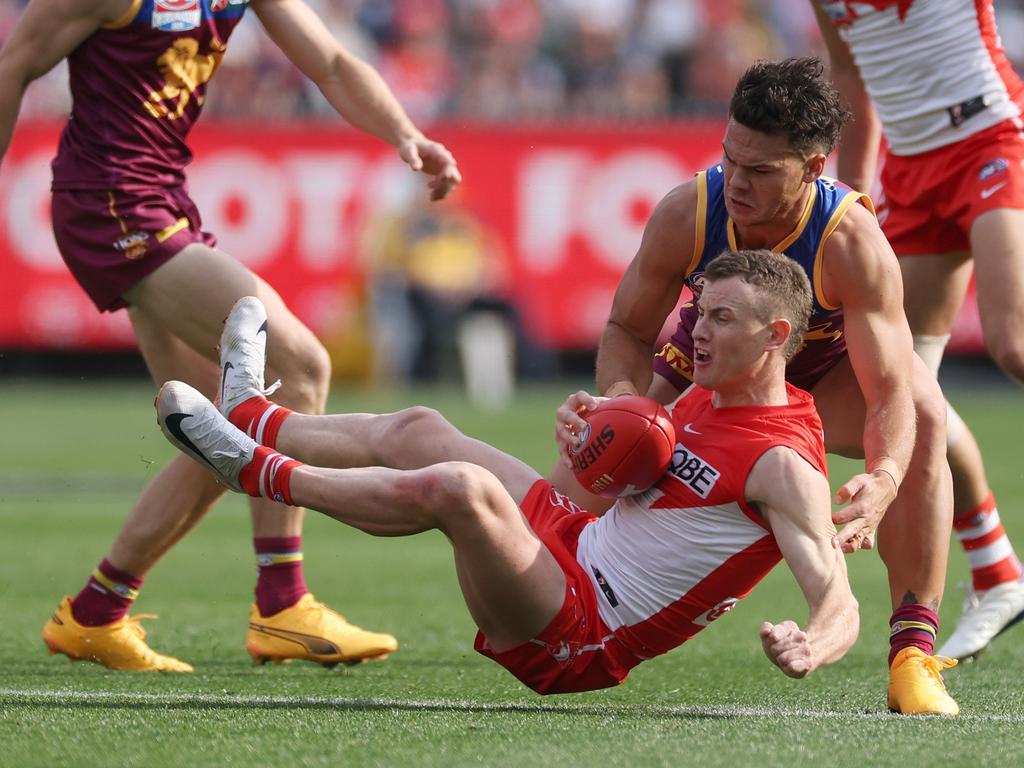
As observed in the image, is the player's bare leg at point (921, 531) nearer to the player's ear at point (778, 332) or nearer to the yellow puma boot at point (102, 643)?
the player's ear at point (778, 332)

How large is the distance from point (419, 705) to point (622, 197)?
12.3m

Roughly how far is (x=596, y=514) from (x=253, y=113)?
1283 cm

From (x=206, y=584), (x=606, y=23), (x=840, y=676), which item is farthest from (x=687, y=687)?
(x=606, y=23)

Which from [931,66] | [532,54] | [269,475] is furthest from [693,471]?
[532,54]

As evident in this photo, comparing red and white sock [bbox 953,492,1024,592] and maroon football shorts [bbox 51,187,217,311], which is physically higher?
maroon football shorts [bbox 51,187,217,311]

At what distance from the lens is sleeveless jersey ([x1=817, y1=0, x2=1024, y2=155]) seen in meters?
6.07

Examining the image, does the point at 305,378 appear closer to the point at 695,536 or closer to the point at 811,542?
the point at 695,536

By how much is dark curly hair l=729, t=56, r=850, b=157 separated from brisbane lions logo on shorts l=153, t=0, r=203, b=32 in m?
2.00

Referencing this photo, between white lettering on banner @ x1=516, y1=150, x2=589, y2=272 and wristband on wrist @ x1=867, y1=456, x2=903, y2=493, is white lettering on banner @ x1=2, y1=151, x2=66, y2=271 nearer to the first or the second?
white lettering on banner @ x1=516, y1=150, x2=589, y2=272

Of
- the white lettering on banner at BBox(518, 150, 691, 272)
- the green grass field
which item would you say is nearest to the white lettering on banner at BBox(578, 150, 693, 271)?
the white lettering on banner at BBox(518, 150, 691, 272)

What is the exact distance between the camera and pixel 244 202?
1669 cm

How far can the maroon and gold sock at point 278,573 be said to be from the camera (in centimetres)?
565

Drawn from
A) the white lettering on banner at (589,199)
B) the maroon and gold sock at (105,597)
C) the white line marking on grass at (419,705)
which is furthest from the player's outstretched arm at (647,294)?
the white lettering on banner at (589,199)

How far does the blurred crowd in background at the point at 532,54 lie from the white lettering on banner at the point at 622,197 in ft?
2.09
